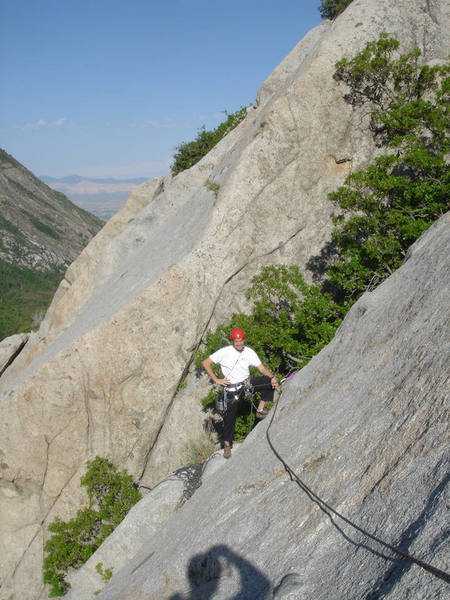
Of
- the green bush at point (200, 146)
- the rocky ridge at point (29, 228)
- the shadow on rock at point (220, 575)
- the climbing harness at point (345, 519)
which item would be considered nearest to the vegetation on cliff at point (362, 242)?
the climbing harness at point (345, 519)

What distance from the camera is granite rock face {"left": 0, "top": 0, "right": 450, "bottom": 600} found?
504 inches

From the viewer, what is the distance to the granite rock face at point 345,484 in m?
4.08

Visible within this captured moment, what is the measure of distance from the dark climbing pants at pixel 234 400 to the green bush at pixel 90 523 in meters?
4.76

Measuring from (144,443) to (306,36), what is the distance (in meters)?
18.6

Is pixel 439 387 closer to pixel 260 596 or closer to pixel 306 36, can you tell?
pixel 260 596

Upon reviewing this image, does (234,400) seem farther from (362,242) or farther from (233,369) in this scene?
(362,242)

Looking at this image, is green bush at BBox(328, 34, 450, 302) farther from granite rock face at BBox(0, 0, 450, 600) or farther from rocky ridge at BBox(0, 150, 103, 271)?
rocky ridge at BBox(0, 150, 103, 271)

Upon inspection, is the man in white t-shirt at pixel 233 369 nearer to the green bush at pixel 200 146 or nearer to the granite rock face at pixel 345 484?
the granite rock face at pixel 345 484

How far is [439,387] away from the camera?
523 centimetres

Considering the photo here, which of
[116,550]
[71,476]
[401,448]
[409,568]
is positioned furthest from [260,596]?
[71,476]

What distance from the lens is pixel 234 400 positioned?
30.1 ft

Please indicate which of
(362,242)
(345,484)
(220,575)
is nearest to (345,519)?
(345,484)

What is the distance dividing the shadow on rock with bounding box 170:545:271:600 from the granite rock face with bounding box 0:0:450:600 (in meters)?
7.50

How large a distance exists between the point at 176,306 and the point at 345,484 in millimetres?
8834
